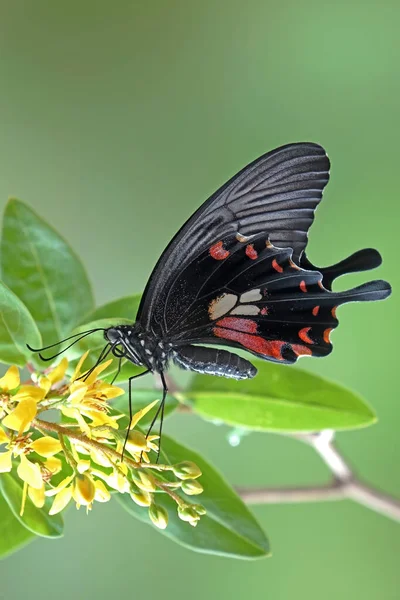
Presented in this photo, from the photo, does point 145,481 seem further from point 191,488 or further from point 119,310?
point 119,310

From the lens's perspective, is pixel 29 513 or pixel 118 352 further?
pixel 118 352

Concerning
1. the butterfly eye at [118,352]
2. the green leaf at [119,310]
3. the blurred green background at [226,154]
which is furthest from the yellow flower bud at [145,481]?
the blurred green background at [226,154]

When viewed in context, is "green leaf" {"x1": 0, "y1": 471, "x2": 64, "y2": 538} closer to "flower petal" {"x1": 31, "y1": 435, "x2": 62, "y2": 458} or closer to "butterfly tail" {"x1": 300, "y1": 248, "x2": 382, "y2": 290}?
"flower petal" {"x1": 31, "y1": 435, "x2": 62, "y2": 458}

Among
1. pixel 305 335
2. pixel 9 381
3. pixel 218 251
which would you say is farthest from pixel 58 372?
pixel 305 335

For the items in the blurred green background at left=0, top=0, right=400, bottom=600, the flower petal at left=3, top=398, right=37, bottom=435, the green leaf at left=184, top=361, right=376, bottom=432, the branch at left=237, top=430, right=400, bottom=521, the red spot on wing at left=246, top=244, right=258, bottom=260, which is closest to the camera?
the flower petal at left=3, top=398, right=37, bottom=435

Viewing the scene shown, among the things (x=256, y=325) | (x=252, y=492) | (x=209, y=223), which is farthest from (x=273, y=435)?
(x=209, y=223)

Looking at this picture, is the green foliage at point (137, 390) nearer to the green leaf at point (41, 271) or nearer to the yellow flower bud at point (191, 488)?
the green leaf at point (41, 271)

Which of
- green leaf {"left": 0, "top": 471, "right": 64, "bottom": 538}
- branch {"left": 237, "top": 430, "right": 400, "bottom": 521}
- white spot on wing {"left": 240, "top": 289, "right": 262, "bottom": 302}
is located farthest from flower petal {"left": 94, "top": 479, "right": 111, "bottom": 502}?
branch {"left": 237, "top": 430, "right": 400, "bottom": 521}

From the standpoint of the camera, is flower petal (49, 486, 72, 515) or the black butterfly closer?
flower petal (49, 486, 72, 515)
